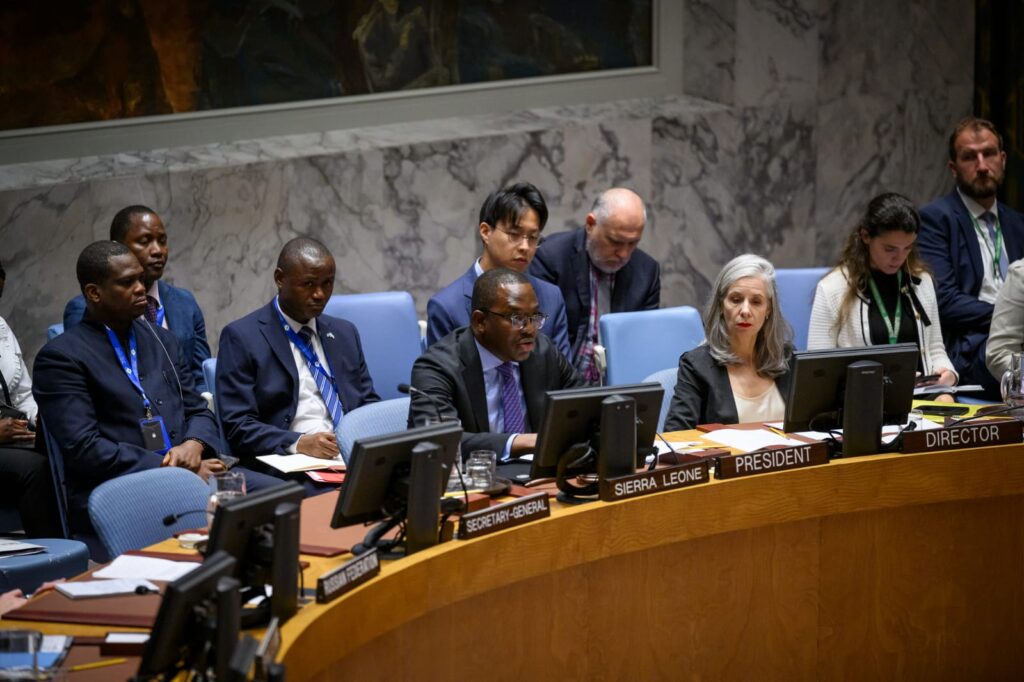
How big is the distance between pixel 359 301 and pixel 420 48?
203 centimetres

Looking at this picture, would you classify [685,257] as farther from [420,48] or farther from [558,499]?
[558,499]

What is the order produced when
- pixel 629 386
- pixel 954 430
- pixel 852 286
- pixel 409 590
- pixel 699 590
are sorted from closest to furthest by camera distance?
1. pixel 409 590
2. pixel 629 386
3. pixel 699 590
4. pixel 954 430
5. pixel 852 286

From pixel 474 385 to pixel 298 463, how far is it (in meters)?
0.68

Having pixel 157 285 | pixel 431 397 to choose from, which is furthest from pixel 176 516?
pixel 157 285

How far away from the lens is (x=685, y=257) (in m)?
A: 7.12

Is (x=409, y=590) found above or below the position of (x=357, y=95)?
below

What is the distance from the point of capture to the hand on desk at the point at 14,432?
4703 millimetres

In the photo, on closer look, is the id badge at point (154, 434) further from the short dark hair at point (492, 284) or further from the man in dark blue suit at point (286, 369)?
the short dark hair at point (492, 284)

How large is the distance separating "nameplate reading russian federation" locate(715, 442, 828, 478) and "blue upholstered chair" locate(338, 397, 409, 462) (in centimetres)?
101

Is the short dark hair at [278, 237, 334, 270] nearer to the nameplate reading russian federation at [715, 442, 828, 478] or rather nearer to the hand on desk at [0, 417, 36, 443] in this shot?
A: the hand on desk at [0, 417, 36, 443]

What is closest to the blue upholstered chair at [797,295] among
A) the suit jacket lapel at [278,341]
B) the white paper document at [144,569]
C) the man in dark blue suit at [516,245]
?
the man in dark blue suit at [516,245]

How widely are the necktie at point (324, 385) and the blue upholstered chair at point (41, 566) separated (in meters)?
1.08

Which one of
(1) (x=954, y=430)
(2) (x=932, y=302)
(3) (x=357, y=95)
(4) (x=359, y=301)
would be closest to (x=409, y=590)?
(1) (x=954, y=430)

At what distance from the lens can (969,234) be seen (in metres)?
5.77
